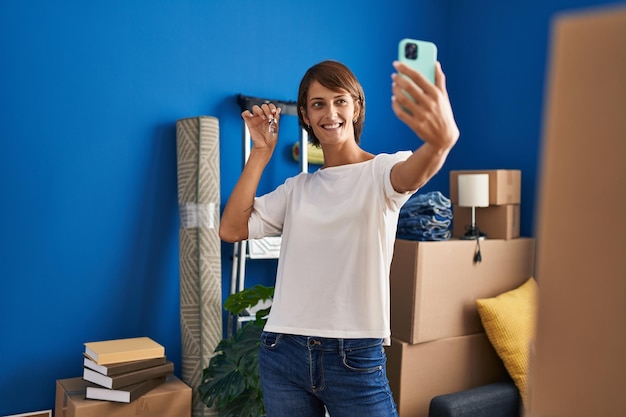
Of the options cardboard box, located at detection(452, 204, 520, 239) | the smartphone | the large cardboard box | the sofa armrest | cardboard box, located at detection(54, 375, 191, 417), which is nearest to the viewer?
the large cardboard box

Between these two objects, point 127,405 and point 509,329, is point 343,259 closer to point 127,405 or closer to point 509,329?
point 127,405

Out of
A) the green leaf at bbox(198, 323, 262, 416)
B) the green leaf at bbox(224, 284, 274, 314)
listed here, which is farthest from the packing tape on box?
the green leaf at bbox(198, 323, 262, 416)

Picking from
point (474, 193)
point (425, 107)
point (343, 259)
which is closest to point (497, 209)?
point (474, 193)

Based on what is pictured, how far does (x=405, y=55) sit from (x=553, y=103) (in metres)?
0.69

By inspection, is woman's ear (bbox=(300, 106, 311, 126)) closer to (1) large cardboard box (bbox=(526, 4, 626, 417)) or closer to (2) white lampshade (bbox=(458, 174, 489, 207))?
(1) large cardboard box (bbox=(526, 4, 626, 417))

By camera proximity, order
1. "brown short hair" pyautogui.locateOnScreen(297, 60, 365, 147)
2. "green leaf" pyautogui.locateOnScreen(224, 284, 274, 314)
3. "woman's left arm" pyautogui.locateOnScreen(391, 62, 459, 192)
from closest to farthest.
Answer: "woman's left arm" pyautogui.locateOnScreen(391, 62, 459, 192)
"brown short hair" pyautogui.locateOnScreen(297, 60, 365, 147)
"green leaf" pyautogui.locateOnScreen(224, 284, 274, 314)

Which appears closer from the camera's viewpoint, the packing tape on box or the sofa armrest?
the sofa armrest

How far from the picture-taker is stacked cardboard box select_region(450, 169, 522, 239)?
2.86 m

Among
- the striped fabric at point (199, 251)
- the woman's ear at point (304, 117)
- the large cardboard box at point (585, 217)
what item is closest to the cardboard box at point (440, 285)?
the striped fabric at point (199, 251)

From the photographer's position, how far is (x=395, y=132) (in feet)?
11.3

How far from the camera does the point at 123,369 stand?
7.35 ft

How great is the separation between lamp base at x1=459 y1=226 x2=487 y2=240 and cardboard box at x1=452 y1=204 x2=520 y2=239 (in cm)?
8

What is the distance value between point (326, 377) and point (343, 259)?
0.25 metres

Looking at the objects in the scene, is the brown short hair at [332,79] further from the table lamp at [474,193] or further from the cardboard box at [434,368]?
the table lamp at [474,193]
